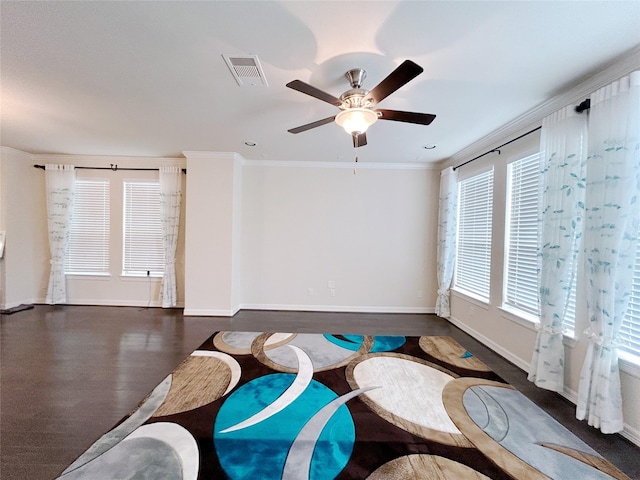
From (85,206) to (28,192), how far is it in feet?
3.02

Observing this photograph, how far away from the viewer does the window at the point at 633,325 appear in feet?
6.08

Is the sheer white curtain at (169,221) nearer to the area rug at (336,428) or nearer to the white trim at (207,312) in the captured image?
the white trim at (207,312)

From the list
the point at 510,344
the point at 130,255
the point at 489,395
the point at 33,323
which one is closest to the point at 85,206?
the point at 130,255


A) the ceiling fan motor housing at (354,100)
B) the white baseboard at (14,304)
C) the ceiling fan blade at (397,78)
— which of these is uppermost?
the ceiling fan motor housing at (354,100)

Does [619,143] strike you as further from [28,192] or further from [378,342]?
[28,192]

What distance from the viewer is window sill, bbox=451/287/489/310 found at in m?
3.53

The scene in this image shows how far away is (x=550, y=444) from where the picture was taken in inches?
61.1

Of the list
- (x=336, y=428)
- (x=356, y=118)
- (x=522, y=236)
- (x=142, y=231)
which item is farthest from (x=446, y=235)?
(x=142, y=231)

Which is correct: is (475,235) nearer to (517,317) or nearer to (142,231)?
(517,317)

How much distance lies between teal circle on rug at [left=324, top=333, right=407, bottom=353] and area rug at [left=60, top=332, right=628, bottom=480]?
30cm

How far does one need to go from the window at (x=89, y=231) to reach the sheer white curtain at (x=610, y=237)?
22.1ft

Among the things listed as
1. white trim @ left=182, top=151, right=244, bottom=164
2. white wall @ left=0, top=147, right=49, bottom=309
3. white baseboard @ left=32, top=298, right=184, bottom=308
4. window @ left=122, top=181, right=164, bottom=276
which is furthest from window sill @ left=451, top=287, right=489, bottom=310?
white wall @ left=0, top=147, right=49, bottom=309

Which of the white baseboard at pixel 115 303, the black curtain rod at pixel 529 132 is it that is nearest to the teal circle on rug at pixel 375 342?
the black curtain rod at pixel 529 132

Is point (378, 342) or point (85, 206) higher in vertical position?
point (85, 206)
